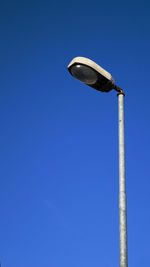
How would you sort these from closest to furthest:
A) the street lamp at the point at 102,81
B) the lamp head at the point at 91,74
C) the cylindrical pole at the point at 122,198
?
the cylindrical pole at the point at 122,198, the street lamp at the point at 102,81, the lamp head at the point at 91,74

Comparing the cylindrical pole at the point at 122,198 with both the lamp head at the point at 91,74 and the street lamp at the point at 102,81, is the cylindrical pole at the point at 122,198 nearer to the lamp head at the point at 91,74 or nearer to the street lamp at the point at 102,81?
the street lamp at the point at 102,81

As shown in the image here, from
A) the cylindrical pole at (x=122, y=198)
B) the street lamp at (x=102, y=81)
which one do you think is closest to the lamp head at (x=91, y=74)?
the street lamp at (x=102, y=81)

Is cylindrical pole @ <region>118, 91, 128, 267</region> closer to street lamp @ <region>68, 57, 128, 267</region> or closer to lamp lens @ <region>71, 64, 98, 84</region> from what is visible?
street lamp @ <region>68, 57, 128, 267</region>

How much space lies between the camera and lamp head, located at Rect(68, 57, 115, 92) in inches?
183

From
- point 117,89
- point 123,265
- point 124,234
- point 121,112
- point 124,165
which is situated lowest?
point 123,265

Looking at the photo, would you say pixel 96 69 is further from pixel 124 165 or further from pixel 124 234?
pixel 124 234

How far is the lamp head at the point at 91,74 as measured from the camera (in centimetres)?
466

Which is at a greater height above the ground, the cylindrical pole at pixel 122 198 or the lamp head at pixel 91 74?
the lamp head at pixel 91 74

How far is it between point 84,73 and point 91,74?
0.11 m

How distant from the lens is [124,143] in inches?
176

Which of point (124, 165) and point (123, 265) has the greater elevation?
point (124, 165)

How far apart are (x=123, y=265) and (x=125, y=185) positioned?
97 centimetres

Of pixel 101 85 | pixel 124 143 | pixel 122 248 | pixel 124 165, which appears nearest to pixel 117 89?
pixel 101 85

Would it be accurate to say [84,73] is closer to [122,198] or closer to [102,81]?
[102,81]
